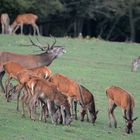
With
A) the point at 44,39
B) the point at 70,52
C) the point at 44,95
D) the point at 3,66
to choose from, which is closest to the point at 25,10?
the point at 44,39

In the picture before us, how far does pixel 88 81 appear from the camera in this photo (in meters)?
23.7

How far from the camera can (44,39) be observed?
33.8m

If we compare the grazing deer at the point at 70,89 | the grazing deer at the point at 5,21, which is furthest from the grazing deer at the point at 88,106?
the grazing deer at the point at 5,21

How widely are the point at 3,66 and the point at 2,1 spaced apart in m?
25.2

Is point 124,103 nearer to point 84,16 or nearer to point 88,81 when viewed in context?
point 88,81

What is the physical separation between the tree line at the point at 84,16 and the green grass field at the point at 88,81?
10047 mm

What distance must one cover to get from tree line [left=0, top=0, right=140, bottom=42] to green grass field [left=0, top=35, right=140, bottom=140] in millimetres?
10047

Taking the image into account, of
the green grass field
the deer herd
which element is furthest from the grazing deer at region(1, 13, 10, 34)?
the deer herd

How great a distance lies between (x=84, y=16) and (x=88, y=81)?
2463cm

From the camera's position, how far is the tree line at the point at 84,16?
148 ft

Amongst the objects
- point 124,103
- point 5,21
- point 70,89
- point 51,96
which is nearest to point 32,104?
point 51,96

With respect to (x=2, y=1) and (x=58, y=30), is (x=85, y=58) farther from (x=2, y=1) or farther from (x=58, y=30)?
(x=58, y=30)

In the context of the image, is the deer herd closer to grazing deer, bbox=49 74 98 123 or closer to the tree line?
grazing deer, bbox=49 74 98 123

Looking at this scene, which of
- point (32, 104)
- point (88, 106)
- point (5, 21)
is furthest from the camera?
point (5, 21)
